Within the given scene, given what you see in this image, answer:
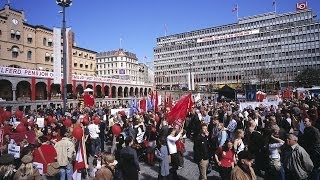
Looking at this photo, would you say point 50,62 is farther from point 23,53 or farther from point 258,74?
point 258,74

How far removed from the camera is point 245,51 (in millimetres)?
112812

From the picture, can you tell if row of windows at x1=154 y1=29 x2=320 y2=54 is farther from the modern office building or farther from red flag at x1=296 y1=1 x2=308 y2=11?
red flag at x1=296 y1=1 x2=308 y2=11

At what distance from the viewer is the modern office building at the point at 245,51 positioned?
102875 mm

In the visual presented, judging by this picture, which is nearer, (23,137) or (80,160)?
(80,160)

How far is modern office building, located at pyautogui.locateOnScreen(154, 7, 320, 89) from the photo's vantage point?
338 ft

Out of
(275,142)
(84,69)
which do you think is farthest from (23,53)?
(275,142)

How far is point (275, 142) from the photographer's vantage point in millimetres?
7859

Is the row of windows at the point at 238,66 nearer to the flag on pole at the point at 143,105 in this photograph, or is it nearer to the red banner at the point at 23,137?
the flag on pole at the point at 143,105

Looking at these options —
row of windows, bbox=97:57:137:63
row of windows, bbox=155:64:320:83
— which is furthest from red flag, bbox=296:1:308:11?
row of windows, bbox=97:57:137:63

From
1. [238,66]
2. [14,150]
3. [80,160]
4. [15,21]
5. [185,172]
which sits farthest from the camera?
[238,66]

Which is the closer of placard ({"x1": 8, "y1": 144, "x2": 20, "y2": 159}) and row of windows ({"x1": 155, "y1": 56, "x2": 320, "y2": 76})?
placard ({"x1": 8, "y1": 144, "x2": 20, "y2": 159})

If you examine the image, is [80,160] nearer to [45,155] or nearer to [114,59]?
[45,155]

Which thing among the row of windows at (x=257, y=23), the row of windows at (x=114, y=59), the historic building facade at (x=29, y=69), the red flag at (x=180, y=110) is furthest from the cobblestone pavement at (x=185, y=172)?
the row of windows at (x=114, y=59)

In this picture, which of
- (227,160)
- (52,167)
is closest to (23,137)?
(52,167)
